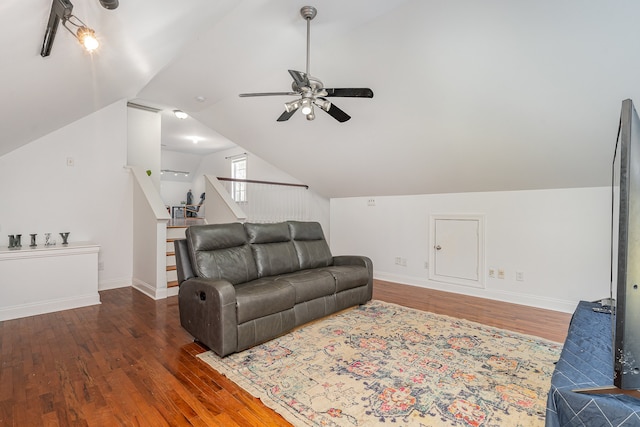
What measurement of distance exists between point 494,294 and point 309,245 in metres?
2.60

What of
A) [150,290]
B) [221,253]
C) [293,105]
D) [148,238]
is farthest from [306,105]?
[150,290]

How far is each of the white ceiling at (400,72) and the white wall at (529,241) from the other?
8.1 inches

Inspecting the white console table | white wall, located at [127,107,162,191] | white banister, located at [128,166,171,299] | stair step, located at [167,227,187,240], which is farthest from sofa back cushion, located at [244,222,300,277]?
white wall, located at [127,107,162,191]

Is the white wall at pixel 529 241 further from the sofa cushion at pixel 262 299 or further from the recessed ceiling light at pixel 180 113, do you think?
the recessed ceiling light at pixel 180 113

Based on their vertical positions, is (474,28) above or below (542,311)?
above

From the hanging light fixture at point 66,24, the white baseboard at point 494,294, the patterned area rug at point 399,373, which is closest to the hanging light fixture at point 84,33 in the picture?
the hanging light fixture at point 66,24

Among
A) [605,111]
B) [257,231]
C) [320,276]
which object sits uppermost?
[605,111]

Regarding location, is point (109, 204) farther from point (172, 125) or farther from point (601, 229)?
point (601, 229)

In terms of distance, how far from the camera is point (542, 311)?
3.70 meters

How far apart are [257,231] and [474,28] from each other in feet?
9.15

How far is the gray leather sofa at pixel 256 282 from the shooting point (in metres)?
2.50

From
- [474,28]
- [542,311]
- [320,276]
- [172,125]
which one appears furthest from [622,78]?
[172,125]

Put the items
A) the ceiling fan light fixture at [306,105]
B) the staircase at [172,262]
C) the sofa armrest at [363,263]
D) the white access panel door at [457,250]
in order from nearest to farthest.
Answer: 1. the ceiling fan light fixture at [306,105]
2. the sofa armrest at [363,263]
3. the staircase at [172,262]
4. the white access panel door at [457,250]

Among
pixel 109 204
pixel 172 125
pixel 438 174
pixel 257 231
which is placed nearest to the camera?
pixel 257 231
